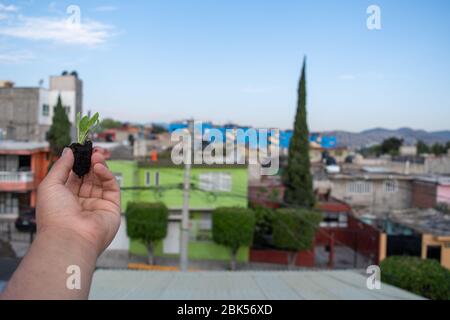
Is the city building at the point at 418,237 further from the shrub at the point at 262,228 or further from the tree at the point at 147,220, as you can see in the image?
the tree at the point at 147,220

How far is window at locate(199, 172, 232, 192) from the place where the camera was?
1116cm

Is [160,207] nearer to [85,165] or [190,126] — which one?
[190,126]

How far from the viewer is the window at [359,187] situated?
15.6m

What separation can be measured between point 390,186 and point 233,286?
41.9ft

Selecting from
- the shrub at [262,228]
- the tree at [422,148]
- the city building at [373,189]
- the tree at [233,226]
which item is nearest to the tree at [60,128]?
the tree at [233,226]

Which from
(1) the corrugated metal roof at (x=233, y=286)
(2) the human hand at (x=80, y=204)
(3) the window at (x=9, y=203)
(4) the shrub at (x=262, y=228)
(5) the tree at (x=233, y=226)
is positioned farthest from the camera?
(3) the window at (x=9, y=203)

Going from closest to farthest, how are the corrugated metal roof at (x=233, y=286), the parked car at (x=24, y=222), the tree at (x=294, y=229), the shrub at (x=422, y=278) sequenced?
1. the corrugated metal roof at (x=233, y=286)
2. the shrub at (x=422, y=278)
3. the tree at (x=294, y=229)
4. the parked car at (x=24, y=222)

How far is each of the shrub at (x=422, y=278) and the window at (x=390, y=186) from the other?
28.5 feet

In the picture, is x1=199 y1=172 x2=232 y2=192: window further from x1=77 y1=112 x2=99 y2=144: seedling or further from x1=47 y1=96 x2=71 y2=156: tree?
x1=77 y1=112 x2=99 y2=144: seedling

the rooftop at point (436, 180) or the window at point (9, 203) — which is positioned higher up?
the rooftop at point (436, 180)

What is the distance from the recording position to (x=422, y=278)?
6973 millimetres

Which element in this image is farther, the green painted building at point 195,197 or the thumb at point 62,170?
the green painted building at point 195,197
